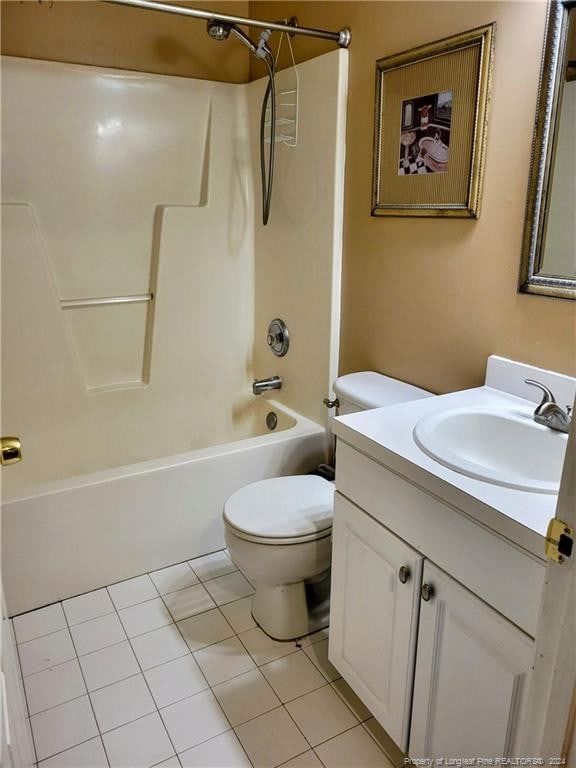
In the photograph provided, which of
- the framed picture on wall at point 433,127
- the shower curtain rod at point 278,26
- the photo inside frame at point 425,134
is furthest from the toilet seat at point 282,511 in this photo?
the shower curtain rod at point 278,26

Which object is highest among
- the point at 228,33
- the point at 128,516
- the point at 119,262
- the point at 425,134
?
the point at 228,33

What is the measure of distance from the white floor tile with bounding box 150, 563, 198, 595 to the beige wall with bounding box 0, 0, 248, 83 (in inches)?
77.6

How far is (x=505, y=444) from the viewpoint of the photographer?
53.9 inches

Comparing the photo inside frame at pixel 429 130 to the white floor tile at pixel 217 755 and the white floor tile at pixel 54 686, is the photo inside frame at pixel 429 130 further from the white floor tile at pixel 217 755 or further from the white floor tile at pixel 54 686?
the white floor tile at pixel 54 686

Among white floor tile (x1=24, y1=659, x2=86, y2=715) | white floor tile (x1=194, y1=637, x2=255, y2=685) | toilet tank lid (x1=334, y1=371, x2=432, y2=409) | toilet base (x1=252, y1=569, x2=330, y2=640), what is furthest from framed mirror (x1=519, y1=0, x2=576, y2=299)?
white floor tile (x1=24, y1=659, x2=86, y2=715)

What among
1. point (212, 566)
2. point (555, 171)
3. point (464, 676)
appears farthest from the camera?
point (212, 566)

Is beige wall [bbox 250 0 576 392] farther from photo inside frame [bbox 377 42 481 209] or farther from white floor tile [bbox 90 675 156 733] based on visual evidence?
white floor tile [bbox 90 675 156 733]

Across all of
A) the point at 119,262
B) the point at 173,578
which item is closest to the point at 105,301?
the point at 119,262

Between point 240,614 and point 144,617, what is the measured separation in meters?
0.32

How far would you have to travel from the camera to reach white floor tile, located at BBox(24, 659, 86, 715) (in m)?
1.59

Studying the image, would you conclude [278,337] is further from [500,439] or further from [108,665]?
[108,665]

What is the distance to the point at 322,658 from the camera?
1.74 meters

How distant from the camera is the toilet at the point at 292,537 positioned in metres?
1.67

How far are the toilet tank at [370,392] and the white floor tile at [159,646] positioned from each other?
0.91 meters
